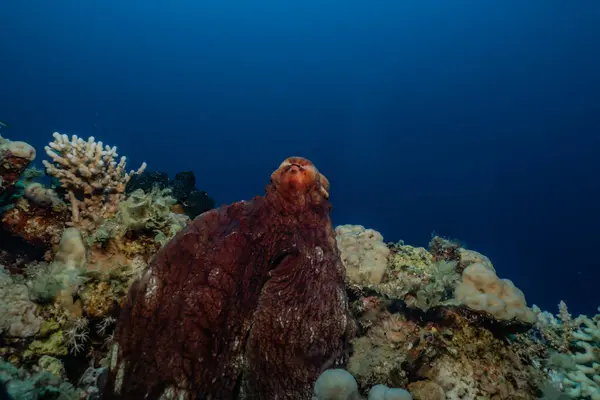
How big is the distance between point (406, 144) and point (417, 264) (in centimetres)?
15449

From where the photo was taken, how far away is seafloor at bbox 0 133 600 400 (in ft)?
8.93

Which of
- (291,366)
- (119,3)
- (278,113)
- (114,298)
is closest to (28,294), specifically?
(114,298)

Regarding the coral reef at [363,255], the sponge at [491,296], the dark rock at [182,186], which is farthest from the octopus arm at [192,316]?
the dark rock at [182,186]

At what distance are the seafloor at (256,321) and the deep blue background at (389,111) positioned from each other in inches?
3572

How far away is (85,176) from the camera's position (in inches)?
219

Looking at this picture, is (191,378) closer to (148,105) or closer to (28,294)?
(28,294)

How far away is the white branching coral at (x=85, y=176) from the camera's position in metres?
5.42

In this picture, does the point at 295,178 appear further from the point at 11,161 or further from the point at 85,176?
the point at 11,161

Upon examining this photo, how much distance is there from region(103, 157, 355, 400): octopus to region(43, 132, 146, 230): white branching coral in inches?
137

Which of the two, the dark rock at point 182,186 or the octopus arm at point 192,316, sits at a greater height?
the dark rock at point 182,186

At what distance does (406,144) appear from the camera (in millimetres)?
150625

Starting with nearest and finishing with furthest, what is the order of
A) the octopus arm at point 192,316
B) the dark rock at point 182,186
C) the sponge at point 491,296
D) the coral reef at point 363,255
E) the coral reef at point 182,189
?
the octopus arm at point 192,316 < the sponge at point 491,296 < the coral reef at point 363,255 < the coral reef at point 182,189 < the dark rock at point 182,186

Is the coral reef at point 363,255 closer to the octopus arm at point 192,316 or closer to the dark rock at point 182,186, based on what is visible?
the octopus arm at point 192,316

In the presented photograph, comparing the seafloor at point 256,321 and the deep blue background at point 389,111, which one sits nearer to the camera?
the seafloor at point 256,321
